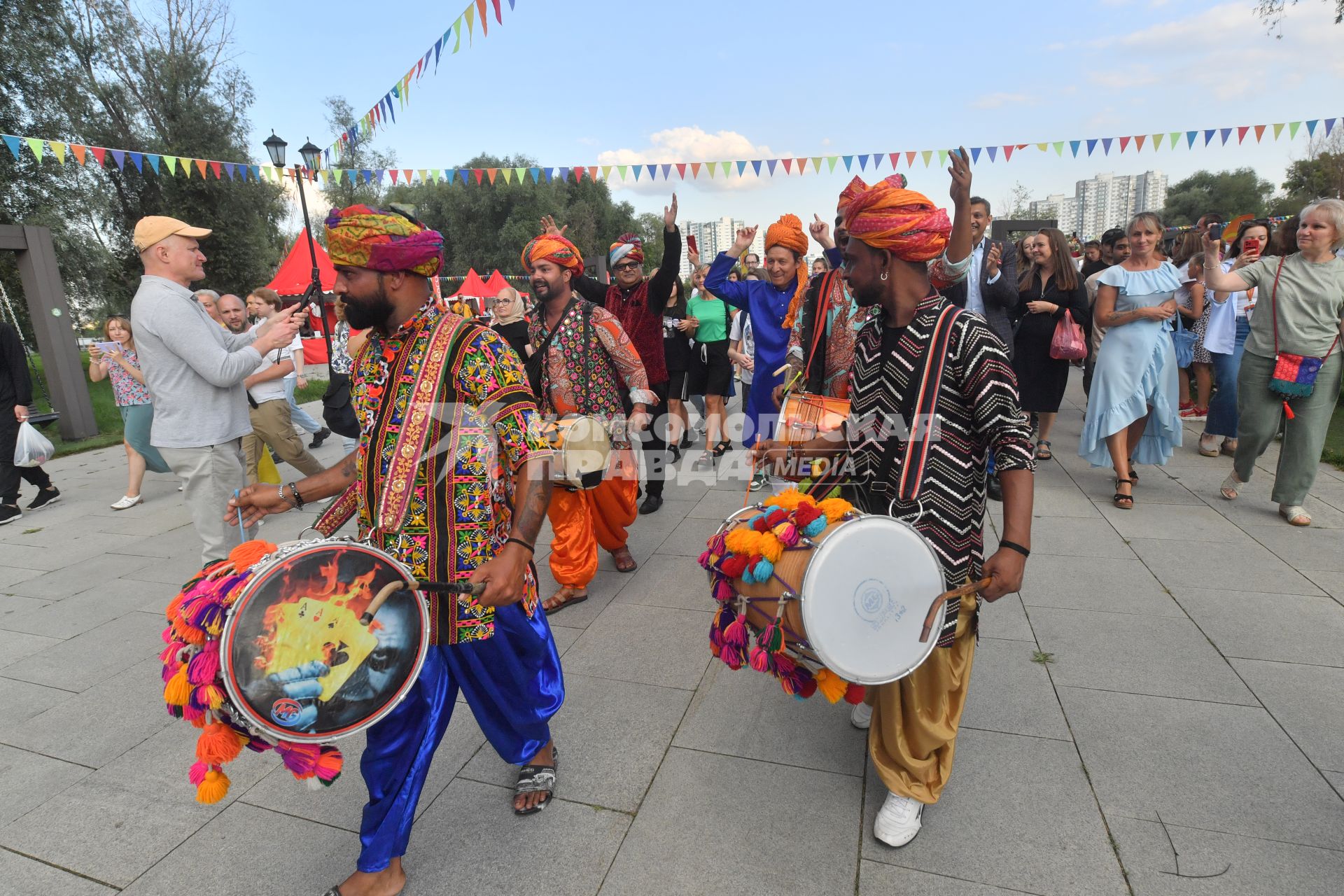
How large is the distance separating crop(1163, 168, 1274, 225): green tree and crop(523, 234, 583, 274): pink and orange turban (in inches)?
2228

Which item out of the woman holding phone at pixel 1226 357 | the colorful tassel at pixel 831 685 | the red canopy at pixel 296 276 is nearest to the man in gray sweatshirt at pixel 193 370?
the colorful tassel at pixel 831 685

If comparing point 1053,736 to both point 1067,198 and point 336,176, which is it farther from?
point 1067,198

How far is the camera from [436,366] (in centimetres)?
202

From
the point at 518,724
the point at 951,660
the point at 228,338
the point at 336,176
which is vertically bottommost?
the point at 518,724

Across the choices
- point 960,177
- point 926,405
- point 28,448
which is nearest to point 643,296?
point 960,177

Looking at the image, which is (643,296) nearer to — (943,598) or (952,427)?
(952,427)

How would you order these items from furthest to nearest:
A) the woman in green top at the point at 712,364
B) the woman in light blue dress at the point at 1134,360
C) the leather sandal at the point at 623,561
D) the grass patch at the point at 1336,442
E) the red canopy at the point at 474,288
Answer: the red canopy at the point at 474,288 → the woman in green top at the point at 712,364 → the grass patch at the point at 1336,442 → the woman in light blue dress at the point at 1134,360 → the leather sandal at the point at 623,561

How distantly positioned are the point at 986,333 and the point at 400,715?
206 cm

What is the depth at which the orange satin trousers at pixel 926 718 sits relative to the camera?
2166mm

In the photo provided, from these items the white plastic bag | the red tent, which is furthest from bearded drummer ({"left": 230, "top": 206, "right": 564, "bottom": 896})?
the red tent

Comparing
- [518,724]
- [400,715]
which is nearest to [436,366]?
[400,715]

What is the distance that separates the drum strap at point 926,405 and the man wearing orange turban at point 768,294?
6.86 ft

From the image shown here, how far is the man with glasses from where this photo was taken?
16.1 ft

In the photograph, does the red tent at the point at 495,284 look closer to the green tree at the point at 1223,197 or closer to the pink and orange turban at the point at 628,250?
the pink and orange turban at the point at 628,250
